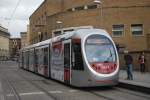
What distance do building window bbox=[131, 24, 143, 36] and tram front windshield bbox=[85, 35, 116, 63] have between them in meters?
31.9

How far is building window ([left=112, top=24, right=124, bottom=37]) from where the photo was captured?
172 feet

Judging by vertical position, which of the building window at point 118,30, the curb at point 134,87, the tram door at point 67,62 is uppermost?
the building window at point 118,30

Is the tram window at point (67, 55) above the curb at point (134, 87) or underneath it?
above

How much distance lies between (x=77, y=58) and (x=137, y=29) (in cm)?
3288

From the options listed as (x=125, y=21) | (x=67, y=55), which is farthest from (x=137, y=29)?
(x=67, y=55)

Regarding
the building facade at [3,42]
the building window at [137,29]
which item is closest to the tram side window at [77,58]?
the building window at [137,29]

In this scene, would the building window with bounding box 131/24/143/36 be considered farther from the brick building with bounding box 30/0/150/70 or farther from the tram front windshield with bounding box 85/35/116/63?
the tram front windshield with bounding box 85/35/116/63

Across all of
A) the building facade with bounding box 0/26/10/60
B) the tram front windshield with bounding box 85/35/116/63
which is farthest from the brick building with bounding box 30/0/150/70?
the building facade with bounding box 0/26/10/60

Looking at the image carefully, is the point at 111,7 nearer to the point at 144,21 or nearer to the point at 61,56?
the point at 144,21

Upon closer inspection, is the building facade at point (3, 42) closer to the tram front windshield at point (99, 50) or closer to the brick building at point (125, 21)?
the brick building at point (125, 21)

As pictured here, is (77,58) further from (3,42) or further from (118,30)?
(3,42)

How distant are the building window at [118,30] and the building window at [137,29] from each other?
1403mm

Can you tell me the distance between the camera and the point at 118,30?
52.8 metres

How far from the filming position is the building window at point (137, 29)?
52250mm
